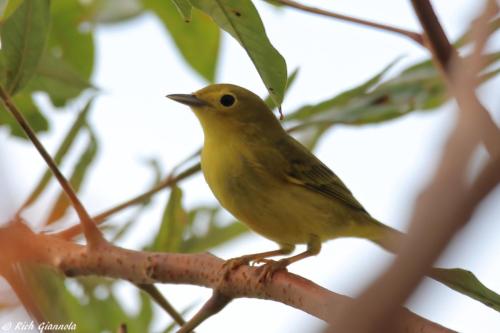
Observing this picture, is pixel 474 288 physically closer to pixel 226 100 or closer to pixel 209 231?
pixel 209 231

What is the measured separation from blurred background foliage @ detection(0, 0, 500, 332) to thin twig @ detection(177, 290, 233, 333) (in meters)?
0.49

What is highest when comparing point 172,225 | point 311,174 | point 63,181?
point 311,174

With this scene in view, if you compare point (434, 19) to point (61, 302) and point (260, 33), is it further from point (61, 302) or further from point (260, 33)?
point (61, 302)

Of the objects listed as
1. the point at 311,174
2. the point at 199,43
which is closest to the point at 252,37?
the point at 199,43

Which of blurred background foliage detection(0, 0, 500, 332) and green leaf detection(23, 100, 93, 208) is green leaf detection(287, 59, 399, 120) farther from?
green leaf detection(23, 100, 93, 208)

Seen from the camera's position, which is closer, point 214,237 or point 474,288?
point 474,288

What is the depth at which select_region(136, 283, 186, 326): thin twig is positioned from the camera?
1.90 meters

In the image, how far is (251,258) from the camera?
268 centimetres

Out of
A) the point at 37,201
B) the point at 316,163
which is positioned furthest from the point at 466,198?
the point at 316,163

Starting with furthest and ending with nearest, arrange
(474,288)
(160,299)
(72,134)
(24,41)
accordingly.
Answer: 1. (72,134)
2. (24,41)
3. (160,299)
4. (474,288)

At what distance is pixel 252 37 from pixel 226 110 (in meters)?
1.77

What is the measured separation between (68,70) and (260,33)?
114 cm

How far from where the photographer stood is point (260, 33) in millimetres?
1733

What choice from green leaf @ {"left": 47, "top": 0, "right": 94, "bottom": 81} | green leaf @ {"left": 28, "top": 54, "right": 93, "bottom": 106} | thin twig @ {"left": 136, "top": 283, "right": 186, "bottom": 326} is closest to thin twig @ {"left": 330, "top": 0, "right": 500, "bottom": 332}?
thin twig @ {"left": 136, "top": 283, "right": 186, "bottom": 326}
